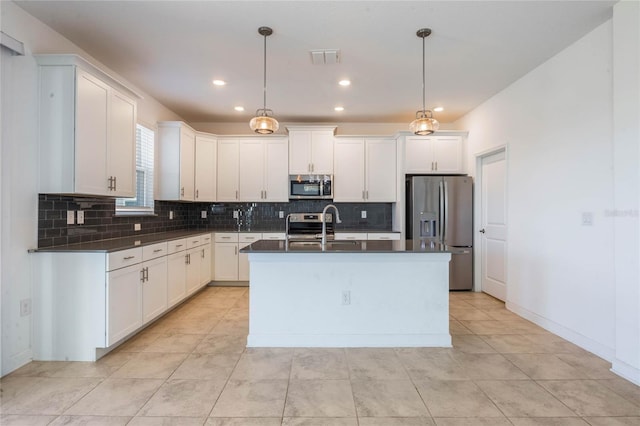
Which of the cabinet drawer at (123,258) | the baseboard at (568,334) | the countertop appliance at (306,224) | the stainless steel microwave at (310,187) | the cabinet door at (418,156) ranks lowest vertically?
the baseboard at (568,334)

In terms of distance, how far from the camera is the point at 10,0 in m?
2.34

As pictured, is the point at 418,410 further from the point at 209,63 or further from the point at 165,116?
the point at 165,116

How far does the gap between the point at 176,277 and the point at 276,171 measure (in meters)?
2.34

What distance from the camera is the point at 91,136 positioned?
271cm

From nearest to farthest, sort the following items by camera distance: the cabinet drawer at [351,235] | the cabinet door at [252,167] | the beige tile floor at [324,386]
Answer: the beige tile floor at [324,386]
the cabinet drawer at [351,235]
the cabinet door at [252,167]

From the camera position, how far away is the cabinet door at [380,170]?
17.0 ft

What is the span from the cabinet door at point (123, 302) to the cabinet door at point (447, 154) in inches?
173

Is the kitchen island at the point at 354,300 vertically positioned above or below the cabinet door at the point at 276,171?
below

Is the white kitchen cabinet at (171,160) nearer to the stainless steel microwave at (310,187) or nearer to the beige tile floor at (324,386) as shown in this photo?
the stainless steel microwave at (310,187)

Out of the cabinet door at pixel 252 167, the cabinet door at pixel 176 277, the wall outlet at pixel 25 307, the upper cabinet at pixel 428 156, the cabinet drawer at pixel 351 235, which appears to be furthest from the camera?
the cabinet door at pixel 252 167

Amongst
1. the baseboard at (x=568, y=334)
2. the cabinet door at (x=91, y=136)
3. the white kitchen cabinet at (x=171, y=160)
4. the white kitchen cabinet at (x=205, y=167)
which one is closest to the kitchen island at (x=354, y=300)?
the baseboard at (x=568, y=334)

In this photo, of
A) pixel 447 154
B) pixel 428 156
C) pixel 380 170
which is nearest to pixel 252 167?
pixel 380 170

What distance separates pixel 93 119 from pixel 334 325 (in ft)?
9.35

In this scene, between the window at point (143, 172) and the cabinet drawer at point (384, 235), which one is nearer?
the window at point (143, 172)
